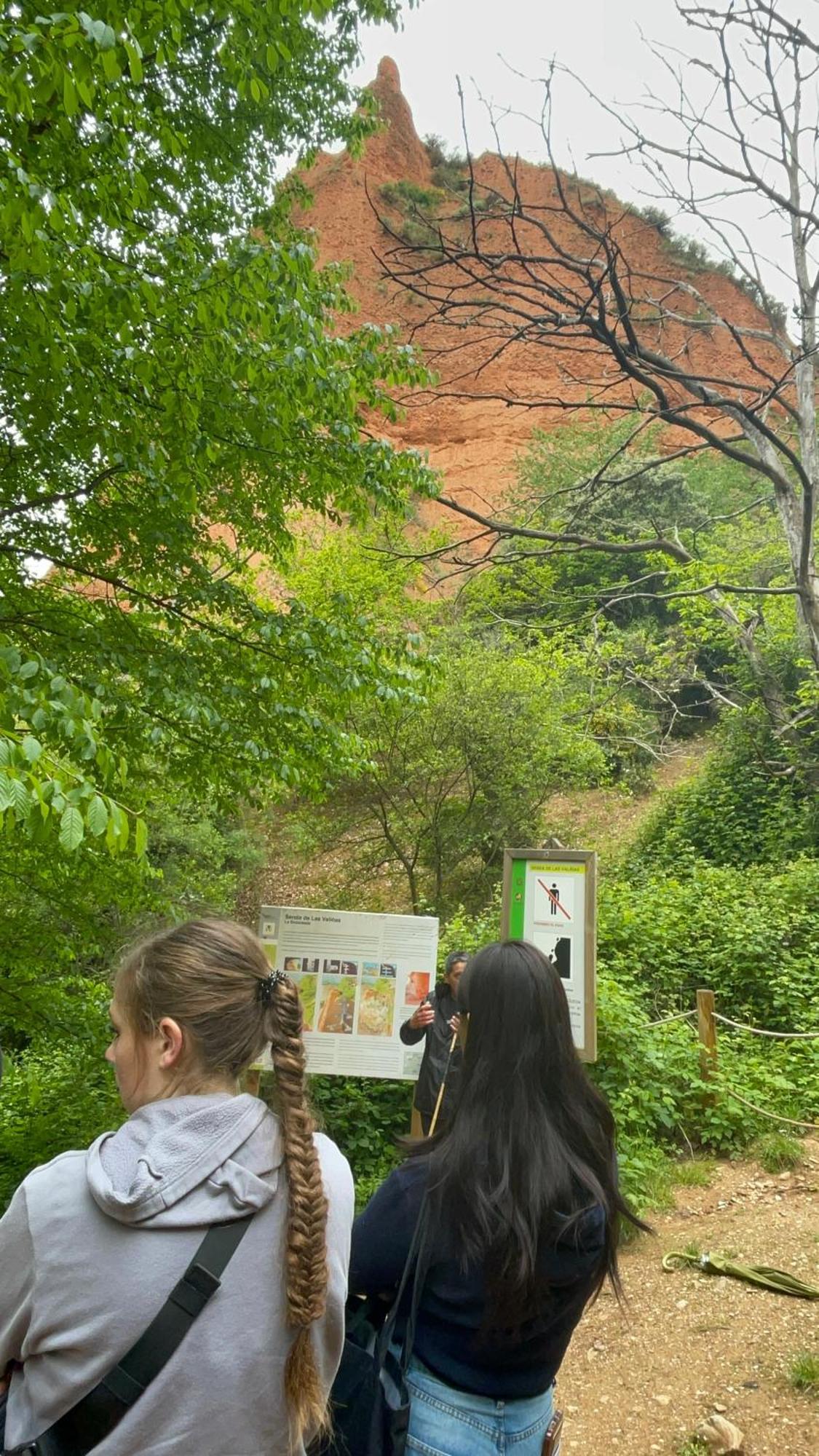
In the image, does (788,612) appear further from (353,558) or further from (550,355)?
(550,355)

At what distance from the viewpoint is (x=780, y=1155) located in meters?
5.57

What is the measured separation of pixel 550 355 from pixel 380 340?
34355 mm

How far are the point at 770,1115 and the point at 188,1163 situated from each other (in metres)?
5.81

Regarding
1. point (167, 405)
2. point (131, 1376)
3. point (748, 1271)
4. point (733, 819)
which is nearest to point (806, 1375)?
point (748, 1271)

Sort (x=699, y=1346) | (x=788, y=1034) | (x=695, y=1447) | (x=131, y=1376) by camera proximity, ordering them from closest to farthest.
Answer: (x=131, y=1376) < (x=695, y=1447) < (x=699, y=1346) < (x=788, y=1034)

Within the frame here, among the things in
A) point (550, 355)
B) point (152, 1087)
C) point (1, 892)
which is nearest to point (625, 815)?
point (1, 892)

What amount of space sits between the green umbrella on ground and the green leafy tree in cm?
325

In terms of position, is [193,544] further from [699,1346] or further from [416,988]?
[699,1346]

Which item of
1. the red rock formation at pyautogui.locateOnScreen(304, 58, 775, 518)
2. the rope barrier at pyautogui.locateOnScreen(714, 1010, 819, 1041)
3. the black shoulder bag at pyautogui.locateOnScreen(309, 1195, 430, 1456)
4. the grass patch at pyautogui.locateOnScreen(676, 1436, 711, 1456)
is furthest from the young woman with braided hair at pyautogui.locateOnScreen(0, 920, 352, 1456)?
the red rock formation at pyautogui.locateOnScreen(304, 58, 775, 518)

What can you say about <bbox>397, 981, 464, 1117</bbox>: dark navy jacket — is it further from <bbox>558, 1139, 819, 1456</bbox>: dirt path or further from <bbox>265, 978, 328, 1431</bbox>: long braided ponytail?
<bbox>265, 978, 328, 1431</bbox>: long braided ponytail

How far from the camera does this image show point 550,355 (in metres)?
35.5

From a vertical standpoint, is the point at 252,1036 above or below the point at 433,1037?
above

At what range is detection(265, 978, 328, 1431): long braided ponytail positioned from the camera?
1119 millimetres

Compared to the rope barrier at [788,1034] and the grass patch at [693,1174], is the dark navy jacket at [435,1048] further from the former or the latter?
the rope barrier at [788,1034]
